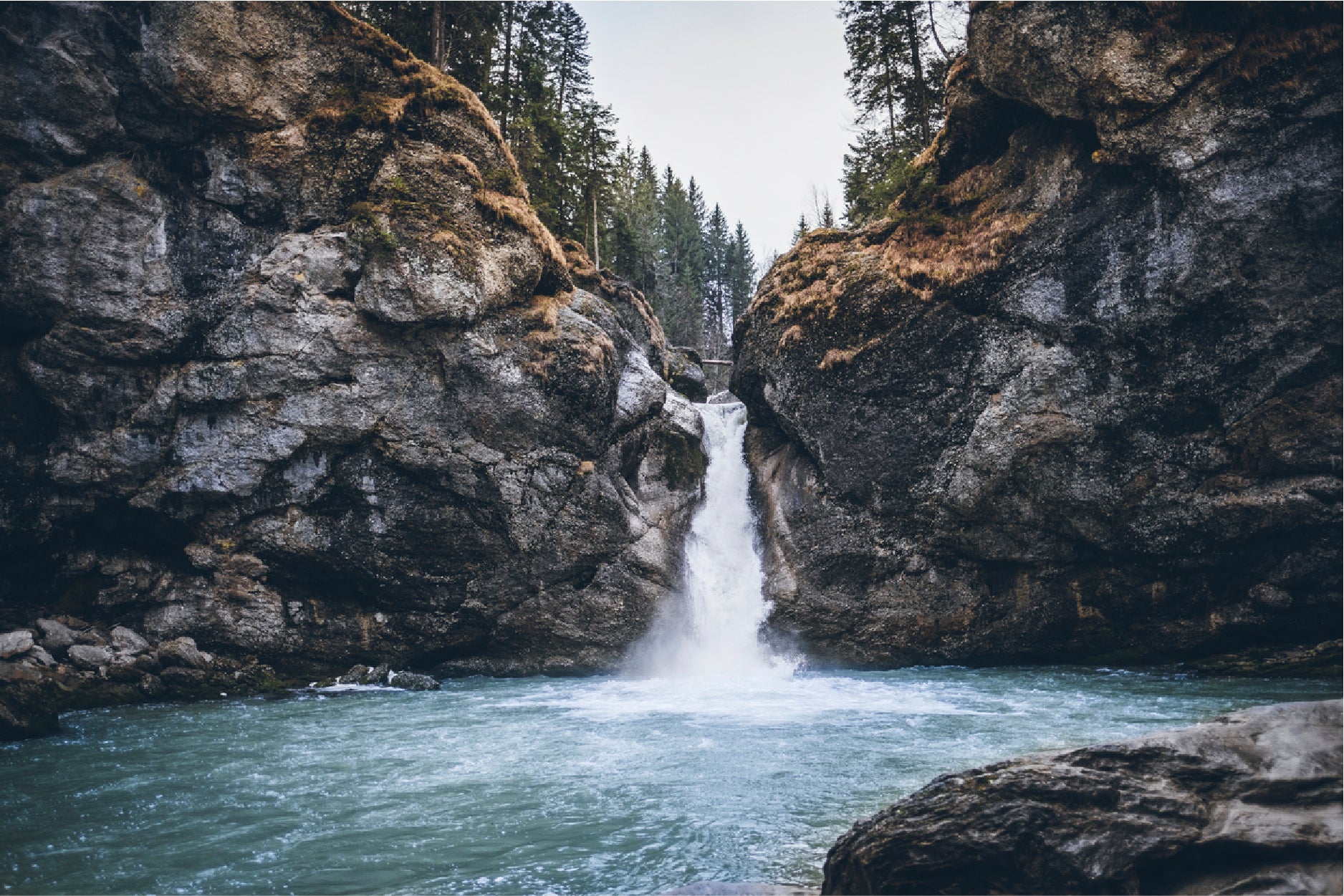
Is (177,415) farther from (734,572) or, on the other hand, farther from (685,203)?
(685,203)

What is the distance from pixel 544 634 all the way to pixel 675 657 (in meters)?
3.40

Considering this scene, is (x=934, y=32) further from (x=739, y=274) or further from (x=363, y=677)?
(x=739, y=274)

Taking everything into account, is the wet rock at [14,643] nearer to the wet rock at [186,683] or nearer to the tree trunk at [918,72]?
the wet rock at [186,683]

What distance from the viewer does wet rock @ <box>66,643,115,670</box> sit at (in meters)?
15.7

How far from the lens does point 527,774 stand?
9.86 meters

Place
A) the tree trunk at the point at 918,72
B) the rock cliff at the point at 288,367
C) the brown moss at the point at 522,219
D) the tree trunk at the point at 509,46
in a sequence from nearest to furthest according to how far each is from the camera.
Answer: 1. the rock cliff at the point at 288,367
2. the brown moss at the point at 522,219
3. the tree trunk at the point at 918,72
4. the tree trunk at the point at 509,46

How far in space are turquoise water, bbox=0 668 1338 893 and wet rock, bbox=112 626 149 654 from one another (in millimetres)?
2040

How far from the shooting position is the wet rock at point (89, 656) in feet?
51.5

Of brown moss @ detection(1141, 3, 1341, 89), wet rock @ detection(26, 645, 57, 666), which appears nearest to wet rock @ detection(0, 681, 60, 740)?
wet rock @ detection(26, 645, 57, 666)

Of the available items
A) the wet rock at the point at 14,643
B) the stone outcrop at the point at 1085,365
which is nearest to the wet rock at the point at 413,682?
the wet rock at the point at 14,643

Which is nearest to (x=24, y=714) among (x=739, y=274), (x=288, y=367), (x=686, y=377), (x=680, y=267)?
(x=288, y=367)

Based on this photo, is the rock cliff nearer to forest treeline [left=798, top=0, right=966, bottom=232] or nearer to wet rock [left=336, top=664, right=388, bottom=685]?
wet rock [left=336, top=664, right=388, bottom=685]

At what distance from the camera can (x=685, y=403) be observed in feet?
75.3

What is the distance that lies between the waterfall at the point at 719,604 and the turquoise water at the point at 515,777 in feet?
8.73
